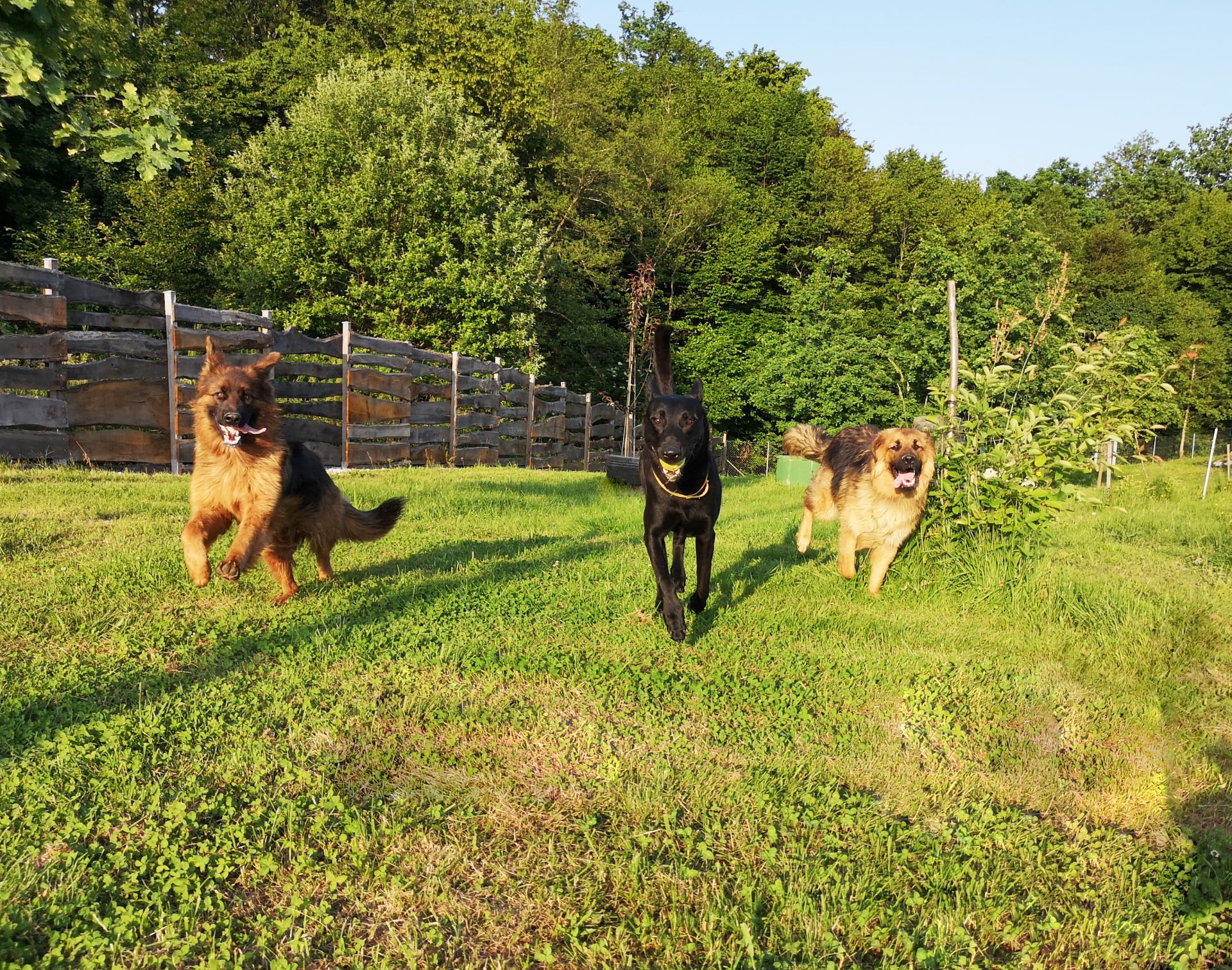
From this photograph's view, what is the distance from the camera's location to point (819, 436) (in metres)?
9.79

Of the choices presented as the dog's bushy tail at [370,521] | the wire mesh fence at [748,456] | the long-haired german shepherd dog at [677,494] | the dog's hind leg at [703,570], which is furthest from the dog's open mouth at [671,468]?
the wire mesh fence at [748,456]

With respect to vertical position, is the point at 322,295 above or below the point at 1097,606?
above

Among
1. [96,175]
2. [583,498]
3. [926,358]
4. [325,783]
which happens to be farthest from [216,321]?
[926,358]

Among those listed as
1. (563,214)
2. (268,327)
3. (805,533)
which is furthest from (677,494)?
(563,214)

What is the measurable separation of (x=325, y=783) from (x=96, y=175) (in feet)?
101

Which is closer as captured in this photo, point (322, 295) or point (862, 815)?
point (862, 815)

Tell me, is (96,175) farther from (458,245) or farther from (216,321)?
(216,321)

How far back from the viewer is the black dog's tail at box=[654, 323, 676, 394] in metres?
6.57

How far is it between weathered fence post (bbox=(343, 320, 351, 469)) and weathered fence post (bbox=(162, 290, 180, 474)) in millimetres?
3623

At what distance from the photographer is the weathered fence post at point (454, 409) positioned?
18000 millimetres

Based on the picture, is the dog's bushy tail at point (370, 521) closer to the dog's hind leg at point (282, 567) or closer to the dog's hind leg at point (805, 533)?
the dog's hind leg at point (282, 567)

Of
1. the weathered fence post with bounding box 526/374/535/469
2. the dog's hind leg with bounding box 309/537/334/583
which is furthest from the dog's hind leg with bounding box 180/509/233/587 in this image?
the weathered fence post with bounding box 526/374/535/469

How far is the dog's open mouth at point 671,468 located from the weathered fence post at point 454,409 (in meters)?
13.1

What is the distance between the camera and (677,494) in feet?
17.8
